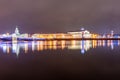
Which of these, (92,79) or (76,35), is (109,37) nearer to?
(76,35)

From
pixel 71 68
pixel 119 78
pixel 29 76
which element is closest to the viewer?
pixel 119 78

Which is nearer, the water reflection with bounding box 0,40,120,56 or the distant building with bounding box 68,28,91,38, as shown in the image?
the water reflection with bounding box 0,40,120,56

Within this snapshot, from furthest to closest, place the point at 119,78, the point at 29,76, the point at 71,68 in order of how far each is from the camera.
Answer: the point at 71,68 → the point at 29,76 → the point at 119,78

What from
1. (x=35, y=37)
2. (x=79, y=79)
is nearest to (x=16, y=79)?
(x=79, y=79)

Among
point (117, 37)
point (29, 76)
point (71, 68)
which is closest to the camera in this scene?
point (29, 76)

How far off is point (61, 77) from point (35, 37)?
71345 millimetres

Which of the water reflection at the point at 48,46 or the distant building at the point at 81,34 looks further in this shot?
the distant building at the point at 81,34

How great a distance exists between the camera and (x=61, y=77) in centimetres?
1113

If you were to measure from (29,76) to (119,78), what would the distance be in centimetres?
305

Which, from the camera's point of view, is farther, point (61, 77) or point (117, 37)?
point (117, 37)

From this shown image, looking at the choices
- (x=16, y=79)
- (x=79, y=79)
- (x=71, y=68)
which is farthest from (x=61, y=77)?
(x=71, y=68)

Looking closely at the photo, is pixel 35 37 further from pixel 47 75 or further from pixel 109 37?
pixel 47 75

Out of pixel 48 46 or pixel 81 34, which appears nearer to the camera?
pixel 48 46

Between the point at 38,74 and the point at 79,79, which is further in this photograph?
the point at 38,74
